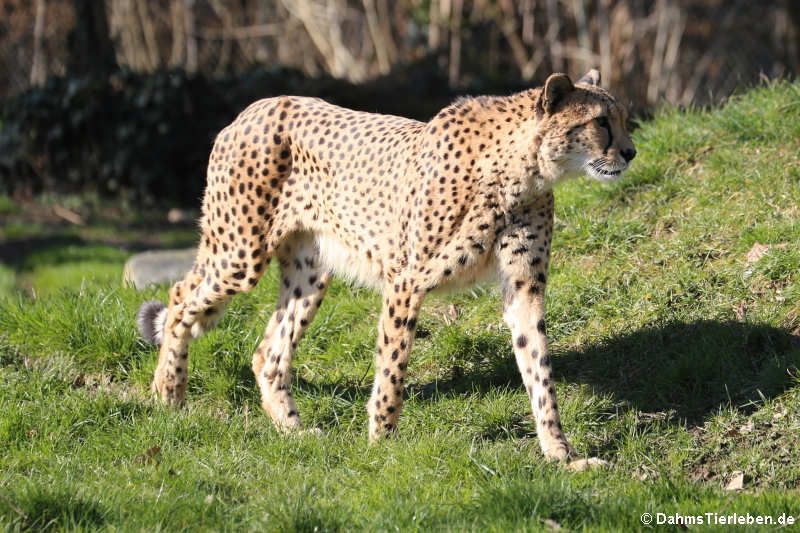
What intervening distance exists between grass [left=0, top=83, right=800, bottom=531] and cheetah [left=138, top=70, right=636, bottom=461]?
0.27 meters

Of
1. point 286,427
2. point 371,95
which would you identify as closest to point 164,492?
point 286,427

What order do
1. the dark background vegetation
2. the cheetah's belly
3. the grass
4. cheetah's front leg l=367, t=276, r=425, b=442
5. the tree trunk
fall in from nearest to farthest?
the grass
cheetah's front leg l=367, t=276, r=425, b=442
the cheetah's belly
the dark background vegetation
the tree trunk

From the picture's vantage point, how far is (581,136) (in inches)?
152

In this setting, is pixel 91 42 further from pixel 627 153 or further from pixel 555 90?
pixel 627 153

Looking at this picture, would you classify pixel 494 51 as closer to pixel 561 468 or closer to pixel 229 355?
pixel 229 355

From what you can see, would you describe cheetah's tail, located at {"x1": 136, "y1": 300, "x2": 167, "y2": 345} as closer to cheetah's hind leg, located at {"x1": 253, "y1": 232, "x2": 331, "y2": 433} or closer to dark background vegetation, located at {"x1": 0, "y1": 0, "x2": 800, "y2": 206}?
cheetah's hind leg, located at {"x1": 253, "y1": 232, "x2": 331, "y2": 433}

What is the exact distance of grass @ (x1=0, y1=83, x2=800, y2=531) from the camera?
133 inches

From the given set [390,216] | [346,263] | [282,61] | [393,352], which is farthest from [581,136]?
[282,61]

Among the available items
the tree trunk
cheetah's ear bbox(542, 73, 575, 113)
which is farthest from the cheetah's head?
Answer: the tree trunk

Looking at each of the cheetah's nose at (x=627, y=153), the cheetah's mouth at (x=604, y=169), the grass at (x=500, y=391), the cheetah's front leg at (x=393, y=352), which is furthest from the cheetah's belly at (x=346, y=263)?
the cheetah's nose at (x=627, y=153)

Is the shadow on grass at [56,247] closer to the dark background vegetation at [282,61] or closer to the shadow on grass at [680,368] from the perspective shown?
the dark background vegetation at [282,61]

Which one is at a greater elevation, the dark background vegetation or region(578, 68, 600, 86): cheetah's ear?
region(578, 68, 600, 86): cheetah's ear

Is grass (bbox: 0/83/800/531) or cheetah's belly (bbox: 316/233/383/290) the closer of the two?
grass (bbox: 0/83/800/531)

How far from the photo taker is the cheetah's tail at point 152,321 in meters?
4.91
